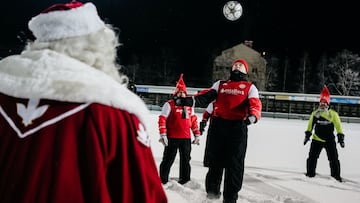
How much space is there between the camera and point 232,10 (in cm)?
2053

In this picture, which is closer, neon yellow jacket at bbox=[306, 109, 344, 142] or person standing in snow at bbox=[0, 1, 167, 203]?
person standing in snow at bbox=[0, 1, 167, 203]

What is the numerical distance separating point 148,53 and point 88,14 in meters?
51.2

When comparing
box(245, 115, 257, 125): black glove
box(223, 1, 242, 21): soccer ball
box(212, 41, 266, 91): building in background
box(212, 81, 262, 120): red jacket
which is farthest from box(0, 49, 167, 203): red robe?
box(212, 41, 266, 91): building in background

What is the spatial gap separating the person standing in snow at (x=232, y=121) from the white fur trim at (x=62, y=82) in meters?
3.51

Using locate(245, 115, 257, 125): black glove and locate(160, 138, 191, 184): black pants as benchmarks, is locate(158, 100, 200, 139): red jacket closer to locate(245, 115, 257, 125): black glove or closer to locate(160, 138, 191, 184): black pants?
locate(160, 138, 191, 184): black pants

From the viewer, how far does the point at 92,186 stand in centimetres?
139

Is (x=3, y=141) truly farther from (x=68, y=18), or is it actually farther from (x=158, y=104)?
(x=158, y=104)

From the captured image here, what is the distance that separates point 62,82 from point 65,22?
24 cm

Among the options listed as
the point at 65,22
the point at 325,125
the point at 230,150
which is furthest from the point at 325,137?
the point at 65,22

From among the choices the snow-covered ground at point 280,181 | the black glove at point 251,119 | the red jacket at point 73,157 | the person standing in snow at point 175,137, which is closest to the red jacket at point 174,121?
the person standing in snow at point 175,137

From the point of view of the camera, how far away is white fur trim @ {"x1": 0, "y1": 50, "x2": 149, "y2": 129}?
1405 millimetres

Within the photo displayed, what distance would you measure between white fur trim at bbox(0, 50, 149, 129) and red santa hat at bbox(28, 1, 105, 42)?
8cm

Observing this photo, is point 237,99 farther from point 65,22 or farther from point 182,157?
point 65,22

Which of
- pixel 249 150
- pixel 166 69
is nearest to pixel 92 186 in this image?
pixel 249 150
